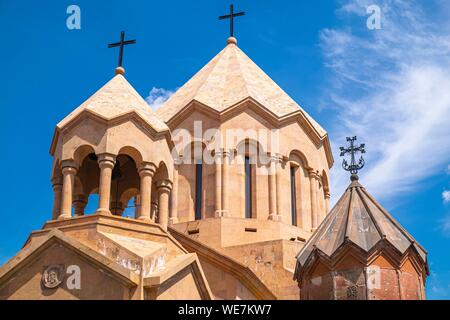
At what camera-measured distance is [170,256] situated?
12.1 metres

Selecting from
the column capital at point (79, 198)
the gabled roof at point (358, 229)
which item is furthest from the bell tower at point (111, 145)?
the gabled roof at point (358, 229)

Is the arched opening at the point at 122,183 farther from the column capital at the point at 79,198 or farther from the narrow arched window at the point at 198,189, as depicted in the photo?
the narrow arched window at the point at 198,189

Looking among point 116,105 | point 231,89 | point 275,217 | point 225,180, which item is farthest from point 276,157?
point 116,105

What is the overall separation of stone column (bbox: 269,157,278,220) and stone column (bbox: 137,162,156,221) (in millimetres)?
4723

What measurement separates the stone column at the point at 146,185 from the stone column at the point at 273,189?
4723 millimetres

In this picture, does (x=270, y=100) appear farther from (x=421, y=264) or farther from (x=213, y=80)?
(x=421, y=264)

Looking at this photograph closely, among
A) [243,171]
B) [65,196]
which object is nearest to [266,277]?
[243,171]

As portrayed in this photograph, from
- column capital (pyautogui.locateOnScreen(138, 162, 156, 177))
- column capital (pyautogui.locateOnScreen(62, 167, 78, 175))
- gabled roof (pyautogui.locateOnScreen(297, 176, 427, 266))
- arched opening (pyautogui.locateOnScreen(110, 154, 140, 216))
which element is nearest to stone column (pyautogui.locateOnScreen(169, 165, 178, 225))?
arched opening (pyautogui.locateOnScreen(110, 154, 140, 216))

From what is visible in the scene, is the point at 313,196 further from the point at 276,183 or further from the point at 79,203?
the point at 79,203

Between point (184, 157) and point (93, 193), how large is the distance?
3.43m

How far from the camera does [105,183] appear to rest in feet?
41.0

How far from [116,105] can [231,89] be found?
5818 millimetres

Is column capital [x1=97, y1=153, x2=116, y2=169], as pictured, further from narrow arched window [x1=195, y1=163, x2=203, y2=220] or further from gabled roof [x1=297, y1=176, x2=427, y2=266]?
narrow arched window [x1=195, y1=163, x2=203, y2=220]

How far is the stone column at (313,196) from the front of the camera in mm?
18047
